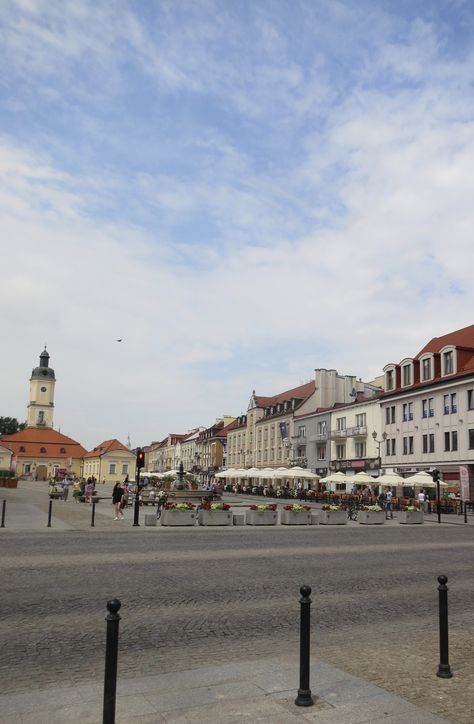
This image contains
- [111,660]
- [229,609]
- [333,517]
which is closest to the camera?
[111,660]

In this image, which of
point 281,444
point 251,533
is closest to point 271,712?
point 251,533

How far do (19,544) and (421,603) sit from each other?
11.9 m

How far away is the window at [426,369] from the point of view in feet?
173

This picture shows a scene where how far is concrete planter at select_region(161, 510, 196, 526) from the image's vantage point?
85.2 ft

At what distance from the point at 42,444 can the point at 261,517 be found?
345 feet

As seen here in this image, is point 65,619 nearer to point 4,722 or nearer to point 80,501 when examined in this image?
point 4,722

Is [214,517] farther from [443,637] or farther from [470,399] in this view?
[470,399]

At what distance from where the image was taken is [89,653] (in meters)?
6.86

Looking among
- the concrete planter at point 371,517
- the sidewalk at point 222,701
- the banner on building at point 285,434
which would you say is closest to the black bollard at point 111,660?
the sidewalk at point 222,701

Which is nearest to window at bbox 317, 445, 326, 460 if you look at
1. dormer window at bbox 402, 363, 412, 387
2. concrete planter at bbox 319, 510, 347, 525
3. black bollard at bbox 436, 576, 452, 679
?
dormer window at bbox 402, 363, 412, 387

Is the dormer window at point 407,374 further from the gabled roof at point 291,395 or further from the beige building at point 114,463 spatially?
the beige building at point 114,463

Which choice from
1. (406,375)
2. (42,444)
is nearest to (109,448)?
(42,444)

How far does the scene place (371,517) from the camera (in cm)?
3136

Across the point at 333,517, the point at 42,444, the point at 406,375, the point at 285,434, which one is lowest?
A: the point at 333,517
